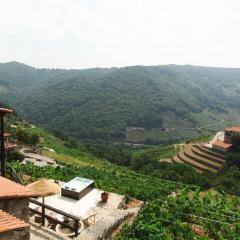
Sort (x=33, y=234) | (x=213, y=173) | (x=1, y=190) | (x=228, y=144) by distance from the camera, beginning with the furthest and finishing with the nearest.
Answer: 1. (x=228, y=144)
2. (x=213, y=173)
3. (x=33, y=234)
4. (x=1, y=190)

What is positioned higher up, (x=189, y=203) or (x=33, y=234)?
(x=33, y=234)

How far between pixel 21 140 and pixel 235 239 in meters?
53.0

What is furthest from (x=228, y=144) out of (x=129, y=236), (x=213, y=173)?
(x=129, y=236)

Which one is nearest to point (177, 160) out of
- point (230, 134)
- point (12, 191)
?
point (230, 134)

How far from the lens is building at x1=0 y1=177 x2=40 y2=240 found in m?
8.18

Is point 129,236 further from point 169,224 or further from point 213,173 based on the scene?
point 213,173

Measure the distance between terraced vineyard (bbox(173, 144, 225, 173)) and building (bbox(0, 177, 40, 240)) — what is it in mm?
41191

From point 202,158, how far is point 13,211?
152 feet

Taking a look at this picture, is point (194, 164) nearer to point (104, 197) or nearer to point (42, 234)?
point (104, 197)

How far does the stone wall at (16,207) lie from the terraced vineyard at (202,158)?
41.1 meters

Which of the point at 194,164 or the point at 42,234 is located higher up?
the point at 42,234

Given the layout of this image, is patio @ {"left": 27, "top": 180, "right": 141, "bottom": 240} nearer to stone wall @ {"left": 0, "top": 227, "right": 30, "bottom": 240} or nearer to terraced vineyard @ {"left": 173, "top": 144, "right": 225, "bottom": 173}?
stone wall @ {"left": 0, "top": 227, "right": 30, "bottom": 240}

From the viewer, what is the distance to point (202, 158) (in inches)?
2115

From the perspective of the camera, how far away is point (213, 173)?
4741cm
